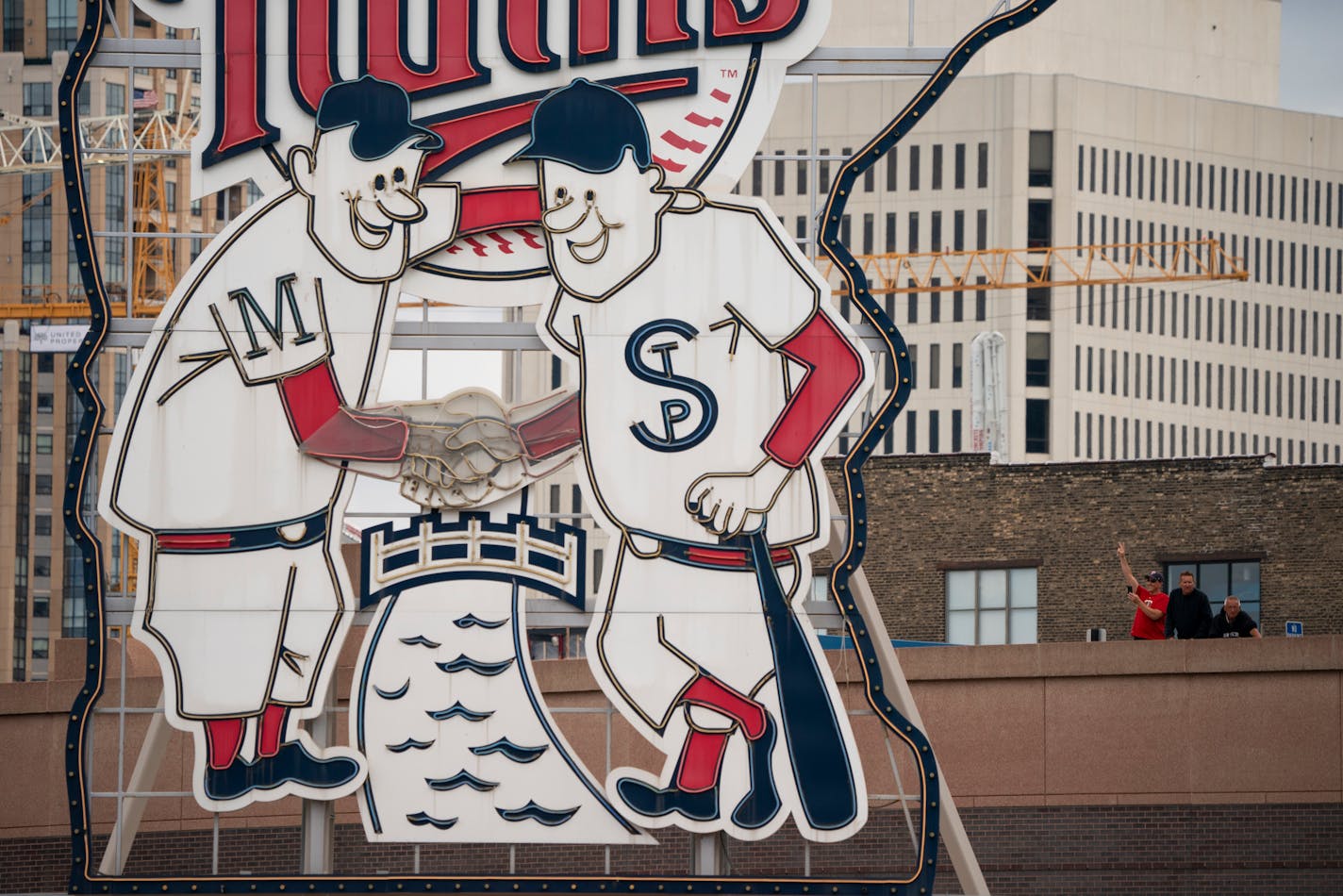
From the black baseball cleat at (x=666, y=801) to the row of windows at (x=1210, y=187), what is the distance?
132 metres

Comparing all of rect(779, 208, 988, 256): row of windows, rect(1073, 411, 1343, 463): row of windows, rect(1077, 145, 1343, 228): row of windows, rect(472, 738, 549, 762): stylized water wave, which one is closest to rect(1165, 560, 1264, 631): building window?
rect(472, 738, 549, 762): stylized water wave

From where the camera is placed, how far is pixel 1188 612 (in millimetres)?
33750

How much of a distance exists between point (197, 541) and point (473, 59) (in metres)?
5.76

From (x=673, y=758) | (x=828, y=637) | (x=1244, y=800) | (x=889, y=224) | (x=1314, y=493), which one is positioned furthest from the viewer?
(x=889, y=224)

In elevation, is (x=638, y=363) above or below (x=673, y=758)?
above

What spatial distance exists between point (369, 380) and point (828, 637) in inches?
1060

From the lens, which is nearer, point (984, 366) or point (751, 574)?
point (751, 574)

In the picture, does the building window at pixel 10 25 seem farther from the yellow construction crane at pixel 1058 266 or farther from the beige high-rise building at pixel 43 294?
the yellow construction crane at pixel 1058 266

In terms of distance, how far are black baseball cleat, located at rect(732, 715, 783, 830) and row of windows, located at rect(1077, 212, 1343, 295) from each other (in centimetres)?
13013

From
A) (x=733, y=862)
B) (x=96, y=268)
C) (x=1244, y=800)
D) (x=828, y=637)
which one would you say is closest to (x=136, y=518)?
(x=96, y=268)

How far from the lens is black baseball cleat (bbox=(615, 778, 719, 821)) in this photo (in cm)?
2439

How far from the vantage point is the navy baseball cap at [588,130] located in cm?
2541

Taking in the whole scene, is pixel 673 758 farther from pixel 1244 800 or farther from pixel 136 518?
pixel 1244 800

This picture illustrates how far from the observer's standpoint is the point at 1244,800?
3416cm
